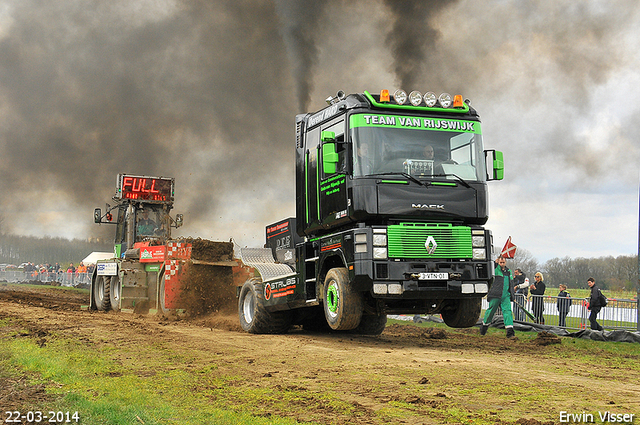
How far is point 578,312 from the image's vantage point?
16047 mm

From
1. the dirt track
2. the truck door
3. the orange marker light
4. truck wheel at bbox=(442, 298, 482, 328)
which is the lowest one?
the dirt track

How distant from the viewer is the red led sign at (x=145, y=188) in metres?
21.1

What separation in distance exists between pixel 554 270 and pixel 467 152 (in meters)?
38.6

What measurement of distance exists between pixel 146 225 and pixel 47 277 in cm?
2870

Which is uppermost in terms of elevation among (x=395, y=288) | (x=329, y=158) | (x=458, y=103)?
(x=458, y=103)

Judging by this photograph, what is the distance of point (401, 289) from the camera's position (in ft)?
31.9

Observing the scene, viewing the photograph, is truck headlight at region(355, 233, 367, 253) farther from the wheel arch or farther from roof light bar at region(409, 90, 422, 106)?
roof light bar at region(409, 90, 422, 106)

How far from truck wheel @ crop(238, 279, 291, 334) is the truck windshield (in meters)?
4.14

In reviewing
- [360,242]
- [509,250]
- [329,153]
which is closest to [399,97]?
[329,153]

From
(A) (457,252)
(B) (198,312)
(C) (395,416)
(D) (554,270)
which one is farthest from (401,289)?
(D) (554,270)

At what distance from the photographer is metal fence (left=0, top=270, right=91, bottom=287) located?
140ft

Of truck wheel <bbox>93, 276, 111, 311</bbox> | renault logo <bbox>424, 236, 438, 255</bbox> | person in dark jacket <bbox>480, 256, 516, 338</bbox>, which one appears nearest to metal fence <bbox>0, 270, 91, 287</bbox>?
Result: truck wheel <bbox>93, 276, 111, 311</bbox>

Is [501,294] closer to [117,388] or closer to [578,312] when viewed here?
[578,312]

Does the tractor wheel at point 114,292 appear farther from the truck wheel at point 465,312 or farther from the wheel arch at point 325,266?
the truck wheel at point 465,312
